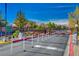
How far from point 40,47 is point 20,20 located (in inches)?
12.6

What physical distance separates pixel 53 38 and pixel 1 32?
1.64ft

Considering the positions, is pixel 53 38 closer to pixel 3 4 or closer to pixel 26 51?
pixel 26 51

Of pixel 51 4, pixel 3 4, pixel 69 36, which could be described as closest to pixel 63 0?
pixel 51 4

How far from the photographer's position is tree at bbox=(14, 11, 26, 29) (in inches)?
122

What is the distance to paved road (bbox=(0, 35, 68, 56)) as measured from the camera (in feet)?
10.2

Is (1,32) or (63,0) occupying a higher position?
(63,0)

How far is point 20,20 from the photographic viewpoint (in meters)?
3.12

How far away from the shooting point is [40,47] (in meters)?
3.13

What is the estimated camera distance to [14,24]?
310 cm

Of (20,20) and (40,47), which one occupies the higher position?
(20,20)

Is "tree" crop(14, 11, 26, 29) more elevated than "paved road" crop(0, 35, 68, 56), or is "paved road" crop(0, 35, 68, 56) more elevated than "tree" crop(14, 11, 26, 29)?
"tree" crop(14, 11, 26, 29)

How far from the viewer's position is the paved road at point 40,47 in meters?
3.10

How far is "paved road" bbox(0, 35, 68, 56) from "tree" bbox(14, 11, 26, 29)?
0.57ft

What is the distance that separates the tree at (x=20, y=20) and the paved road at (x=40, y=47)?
0.57ft
